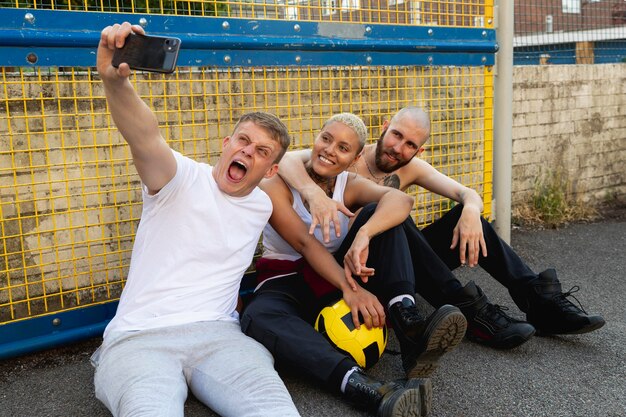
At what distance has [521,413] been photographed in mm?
2652

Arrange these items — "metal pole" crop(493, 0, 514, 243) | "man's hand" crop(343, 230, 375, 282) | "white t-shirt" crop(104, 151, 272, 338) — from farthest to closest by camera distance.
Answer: "metal pole" crop(493, 0, 514, 243), "man's hand" crop(343, 230, 375, 282), "white t-shirt" crop(104, 151, 272, 338)

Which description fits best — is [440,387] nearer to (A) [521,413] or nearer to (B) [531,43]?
(A) [521,413]

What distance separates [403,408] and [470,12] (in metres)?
3.29

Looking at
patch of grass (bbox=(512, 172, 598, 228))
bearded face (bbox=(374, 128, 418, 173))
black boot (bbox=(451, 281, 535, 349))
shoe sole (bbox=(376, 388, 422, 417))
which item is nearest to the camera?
shoe sole (bbox=(376, 388, 422, 417))

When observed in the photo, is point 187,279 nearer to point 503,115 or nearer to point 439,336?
point 439,336

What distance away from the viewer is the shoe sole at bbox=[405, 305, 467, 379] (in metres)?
2.71

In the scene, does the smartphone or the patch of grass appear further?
the patch of grass

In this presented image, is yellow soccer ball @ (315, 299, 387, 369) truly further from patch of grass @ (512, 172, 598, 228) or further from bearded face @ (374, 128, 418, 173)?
patch of grass @ (512, 172, 598, 228)

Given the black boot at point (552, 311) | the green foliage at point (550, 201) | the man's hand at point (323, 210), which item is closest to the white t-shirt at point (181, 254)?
the man's hand at point (323, 210)

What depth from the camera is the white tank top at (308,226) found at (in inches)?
129

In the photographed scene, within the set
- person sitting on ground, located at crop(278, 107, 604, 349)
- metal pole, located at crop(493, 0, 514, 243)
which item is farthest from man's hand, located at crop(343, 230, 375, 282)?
metal pole, located at crop(493, 0, 514, 243)

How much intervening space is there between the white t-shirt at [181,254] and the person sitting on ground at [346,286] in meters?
0.27

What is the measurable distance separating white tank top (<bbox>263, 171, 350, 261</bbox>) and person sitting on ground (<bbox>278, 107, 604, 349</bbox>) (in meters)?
0.09

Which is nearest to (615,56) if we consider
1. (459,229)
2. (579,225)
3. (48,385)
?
(579,225)
